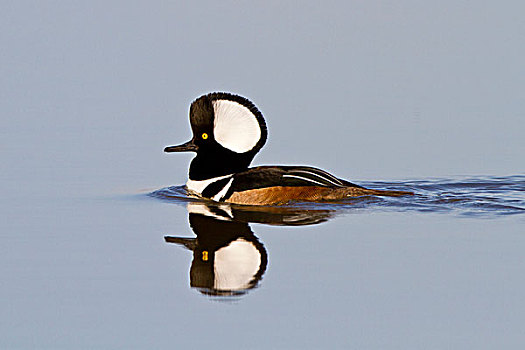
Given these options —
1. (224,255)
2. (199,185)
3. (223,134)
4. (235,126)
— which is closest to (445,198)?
(235,126)

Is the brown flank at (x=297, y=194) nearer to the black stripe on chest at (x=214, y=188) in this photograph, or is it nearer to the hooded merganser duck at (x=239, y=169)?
the hooded merganser duck at (x=239, y=169)

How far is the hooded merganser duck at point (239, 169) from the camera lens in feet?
32.6

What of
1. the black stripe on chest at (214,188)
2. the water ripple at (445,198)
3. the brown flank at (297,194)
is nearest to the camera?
the water ripple at (445,198)

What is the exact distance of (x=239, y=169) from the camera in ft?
34.8

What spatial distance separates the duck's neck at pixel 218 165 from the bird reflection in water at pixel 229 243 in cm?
53

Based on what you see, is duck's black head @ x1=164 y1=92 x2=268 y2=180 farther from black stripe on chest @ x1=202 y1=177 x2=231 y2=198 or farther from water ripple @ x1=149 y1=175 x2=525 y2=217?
water ripple @ x1=149 y1=175 x2=525 y2=217

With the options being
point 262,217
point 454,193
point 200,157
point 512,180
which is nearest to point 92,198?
point 200,157

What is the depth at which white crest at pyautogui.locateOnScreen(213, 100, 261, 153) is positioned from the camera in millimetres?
10375

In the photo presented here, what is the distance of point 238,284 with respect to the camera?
649 cm

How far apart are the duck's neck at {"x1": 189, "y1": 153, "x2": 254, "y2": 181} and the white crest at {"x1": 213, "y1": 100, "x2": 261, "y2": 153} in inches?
4.5

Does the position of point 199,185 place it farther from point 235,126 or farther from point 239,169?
point 235,126

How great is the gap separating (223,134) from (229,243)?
2929 millimetres

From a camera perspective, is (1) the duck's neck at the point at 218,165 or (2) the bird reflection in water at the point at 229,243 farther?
(1) the duck's neck at the point at 218,165

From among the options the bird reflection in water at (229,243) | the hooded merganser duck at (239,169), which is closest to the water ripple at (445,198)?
the hooded merganser duck at (239,169)
